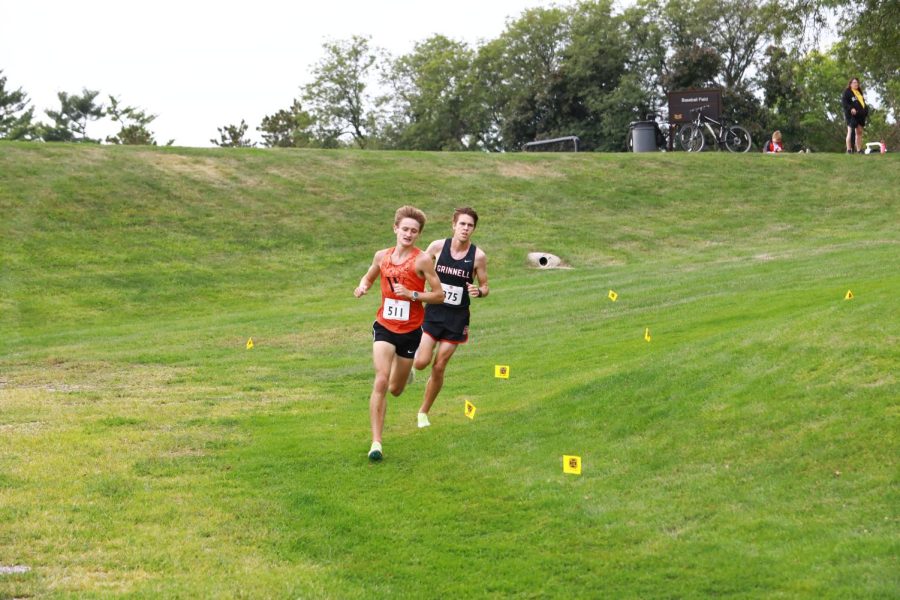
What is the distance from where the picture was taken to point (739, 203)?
3581cm

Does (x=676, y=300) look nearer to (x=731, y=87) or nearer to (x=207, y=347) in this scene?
(x=207, y=347)

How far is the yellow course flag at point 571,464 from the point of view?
9.19 m

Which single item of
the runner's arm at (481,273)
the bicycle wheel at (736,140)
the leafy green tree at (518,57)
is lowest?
the runner's arm at (481,273)

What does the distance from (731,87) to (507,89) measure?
61.9 ft

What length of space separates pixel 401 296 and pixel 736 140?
36.0 m

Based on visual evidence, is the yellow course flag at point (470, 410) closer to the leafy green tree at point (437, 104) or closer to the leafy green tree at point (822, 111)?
the leafy green tree at point (822, 111)

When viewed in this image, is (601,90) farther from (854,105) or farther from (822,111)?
(854,105)

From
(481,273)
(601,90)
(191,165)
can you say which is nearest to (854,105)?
(191,165)

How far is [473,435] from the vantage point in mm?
11031

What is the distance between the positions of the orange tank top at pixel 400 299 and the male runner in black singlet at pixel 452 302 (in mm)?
1181

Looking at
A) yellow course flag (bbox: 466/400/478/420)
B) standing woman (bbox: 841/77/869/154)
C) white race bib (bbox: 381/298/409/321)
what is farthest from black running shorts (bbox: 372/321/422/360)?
standing woman (bbox: 841/77/869/154)

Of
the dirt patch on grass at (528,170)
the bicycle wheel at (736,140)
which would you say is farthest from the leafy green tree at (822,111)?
the dirt patch on grass at (528,170)

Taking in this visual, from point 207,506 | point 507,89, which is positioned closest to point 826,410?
point 207,506

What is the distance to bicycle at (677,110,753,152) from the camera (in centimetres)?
4366
